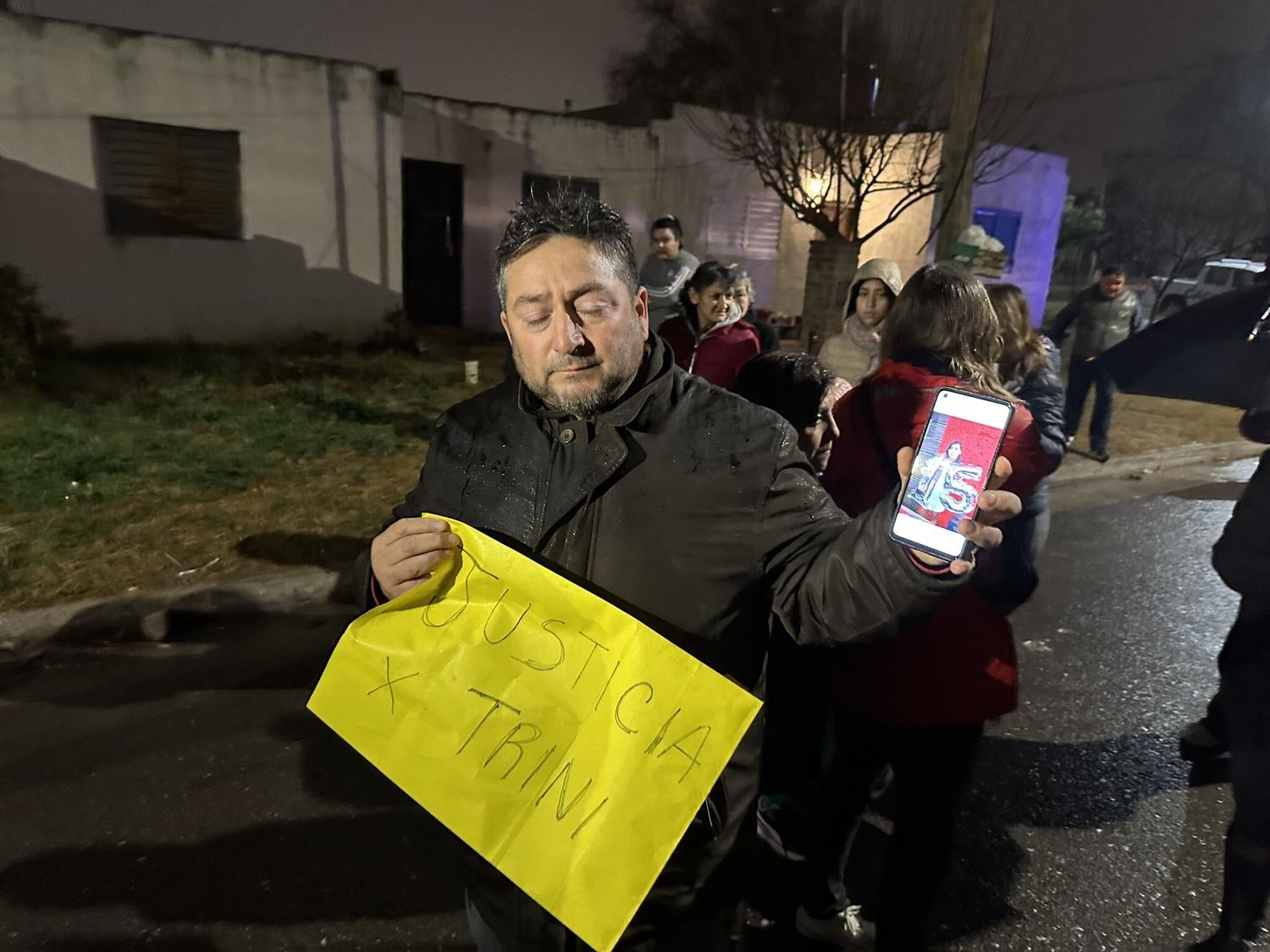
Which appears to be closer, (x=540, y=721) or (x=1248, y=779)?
(x=540, y=721)

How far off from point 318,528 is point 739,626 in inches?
175

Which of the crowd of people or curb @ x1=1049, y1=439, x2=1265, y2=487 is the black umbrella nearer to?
the crowd of people

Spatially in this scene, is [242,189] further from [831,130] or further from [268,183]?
[831,130]

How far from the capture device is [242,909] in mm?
2443

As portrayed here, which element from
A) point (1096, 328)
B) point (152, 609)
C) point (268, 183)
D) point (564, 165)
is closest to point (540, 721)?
point (152, 609)

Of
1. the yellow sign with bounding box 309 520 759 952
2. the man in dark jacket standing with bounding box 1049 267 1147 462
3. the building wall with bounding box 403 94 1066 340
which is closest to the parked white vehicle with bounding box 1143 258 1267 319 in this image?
the building wall with bounding box 403 94 1066 340

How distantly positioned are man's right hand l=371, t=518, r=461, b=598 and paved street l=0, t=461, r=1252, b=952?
504 mm

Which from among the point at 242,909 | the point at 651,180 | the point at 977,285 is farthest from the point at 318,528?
the point at 651,180

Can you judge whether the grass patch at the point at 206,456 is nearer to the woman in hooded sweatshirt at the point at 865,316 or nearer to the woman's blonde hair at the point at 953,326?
the woman in hooded sweatshirt at the point at 865,316

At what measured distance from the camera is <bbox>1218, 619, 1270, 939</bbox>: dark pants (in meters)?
2.12

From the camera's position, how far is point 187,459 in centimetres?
647

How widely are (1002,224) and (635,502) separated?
63.5 ft

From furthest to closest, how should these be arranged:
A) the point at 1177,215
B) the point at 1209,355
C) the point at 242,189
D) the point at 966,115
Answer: the point at 1177,215
the point at 242,189
the point at 966,115
the point at 1209,355

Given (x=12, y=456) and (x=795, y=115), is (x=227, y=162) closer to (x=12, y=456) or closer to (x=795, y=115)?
(x=12, y=456)
